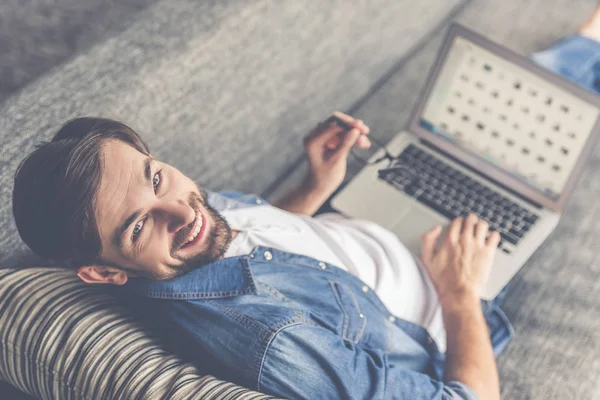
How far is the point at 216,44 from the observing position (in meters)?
1.33

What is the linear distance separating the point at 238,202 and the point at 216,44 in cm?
31

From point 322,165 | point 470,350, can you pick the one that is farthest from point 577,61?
point 470,350

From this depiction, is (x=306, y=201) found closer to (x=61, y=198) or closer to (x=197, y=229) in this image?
(x=197, y=229)

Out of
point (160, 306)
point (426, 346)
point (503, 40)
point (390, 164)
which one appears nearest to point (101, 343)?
point (160, 306)

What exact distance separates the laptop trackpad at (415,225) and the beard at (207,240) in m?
0.44

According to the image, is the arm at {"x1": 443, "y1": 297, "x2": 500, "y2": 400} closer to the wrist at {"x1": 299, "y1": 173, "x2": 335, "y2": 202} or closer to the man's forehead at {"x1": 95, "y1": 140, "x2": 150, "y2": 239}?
the wrist at {"x1": 299, "y1": 173, "x2": 335, "y2": 202}

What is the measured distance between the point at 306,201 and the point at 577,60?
75 centimetres

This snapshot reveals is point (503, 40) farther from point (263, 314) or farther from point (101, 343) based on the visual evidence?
point (101, 343)

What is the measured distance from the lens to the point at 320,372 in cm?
98

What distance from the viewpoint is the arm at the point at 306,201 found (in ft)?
4.71

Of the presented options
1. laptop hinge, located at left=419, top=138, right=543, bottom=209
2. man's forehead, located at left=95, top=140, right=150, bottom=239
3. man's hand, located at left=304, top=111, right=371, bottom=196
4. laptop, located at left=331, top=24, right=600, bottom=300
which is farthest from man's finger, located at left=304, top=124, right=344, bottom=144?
man's forehead, located at left=95, top=140, right=150, bottom=239

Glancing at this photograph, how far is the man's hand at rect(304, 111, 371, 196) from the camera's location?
139 cm

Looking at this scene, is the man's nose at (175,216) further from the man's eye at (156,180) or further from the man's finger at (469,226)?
the man's finger at (469,226)

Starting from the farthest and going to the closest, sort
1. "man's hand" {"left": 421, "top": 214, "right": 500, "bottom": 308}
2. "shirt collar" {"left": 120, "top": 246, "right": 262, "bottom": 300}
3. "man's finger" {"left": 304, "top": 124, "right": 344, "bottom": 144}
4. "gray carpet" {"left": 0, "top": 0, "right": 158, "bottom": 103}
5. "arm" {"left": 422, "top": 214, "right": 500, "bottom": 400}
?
"gray carpet" {"left": 0, "top": 0, "right": 158, "bottom": 103}
"man's finger" {"left": 304, "top": 124, "right": 344, "bottom": 144}
"man's hand" {"left": 421, "top": 214, "right": 500, "bottom": 308}
"arm" {"left": 422, "top": 214, "right": 500, "bottom": 400}
"shirt collar" {"left": 120, "top": 246, "right": 262, "bottom": 300}
